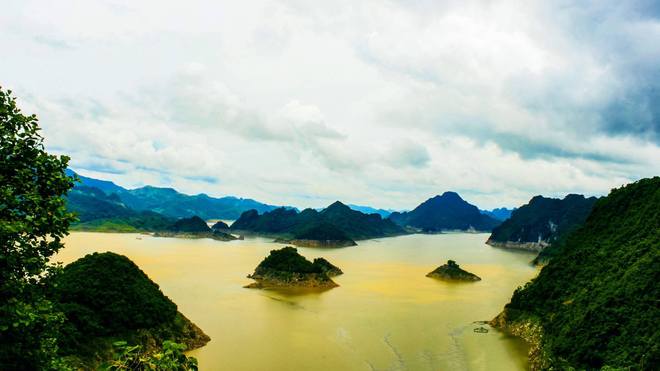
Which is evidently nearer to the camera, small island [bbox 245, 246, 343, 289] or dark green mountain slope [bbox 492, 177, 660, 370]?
dark green mountain slope [bbox 492, 177, 660, 370]

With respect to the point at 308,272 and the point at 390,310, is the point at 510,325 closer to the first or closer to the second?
the point at 390,310

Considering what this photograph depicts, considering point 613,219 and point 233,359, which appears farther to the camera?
point 613,219

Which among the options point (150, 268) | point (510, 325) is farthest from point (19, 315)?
point (150, 268)

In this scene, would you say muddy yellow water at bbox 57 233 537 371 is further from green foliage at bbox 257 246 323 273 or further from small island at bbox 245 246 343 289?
green foliage at bbox 257 246 323 273

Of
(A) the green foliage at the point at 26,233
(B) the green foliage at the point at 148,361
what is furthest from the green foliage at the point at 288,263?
(B) the green foliage at the point at 148,361

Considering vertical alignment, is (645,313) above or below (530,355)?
above

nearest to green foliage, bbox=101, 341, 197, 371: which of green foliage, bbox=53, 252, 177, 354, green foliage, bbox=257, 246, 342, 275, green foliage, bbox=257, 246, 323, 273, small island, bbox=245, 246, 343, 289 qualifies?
green foliage, bbox=53, 252, 177, 354

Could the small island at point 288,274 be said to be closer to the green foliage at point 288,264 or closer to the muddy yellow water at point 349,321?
the green foliage at point 288,264
